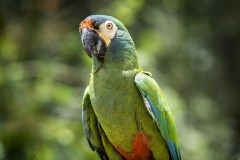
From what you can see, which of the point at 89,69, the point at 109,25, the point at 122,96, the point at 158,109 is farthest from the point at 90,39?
the point at 89,69

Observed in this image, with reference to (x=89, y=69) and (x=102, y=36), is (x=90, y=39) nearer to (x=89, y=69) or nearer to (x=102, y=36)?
(x=102, y=36)

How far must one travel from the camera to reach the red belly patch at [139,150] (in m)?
2.96

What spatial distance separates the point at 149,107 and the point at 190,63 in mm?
4664

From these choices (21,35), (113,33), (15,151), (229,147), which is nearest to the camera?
(113,33)

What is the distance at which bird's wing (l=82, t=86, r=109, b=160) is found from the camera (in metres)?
3.10

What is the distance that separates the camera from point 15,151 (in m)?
4.56

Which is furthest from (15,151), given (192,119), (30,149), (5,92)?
(192,119)

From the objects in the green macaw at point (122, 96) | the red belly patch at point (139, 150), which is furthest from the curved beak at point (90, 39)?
the red belly patch at point (139, 150)

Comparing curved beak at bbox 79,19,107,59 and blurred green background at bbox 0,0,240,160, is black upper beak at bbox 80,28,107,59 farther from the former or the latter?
blurred green background at bbox 0,0,240,160

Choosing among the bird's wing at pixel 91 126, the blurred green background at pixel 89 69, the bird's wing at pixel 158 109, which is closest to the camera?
the bird's wing at pixel 158 109

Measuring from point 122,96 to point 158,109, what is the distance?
251 mm

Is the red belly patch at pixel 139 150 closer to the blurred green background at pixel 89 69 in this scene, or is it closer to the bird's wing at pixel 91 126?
the bird's wing at pixel 91 126

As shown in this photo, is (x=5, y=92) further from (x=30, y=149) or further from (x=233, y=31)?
(x=233, y=31)

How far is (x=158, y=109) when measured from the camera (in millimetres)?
2924
